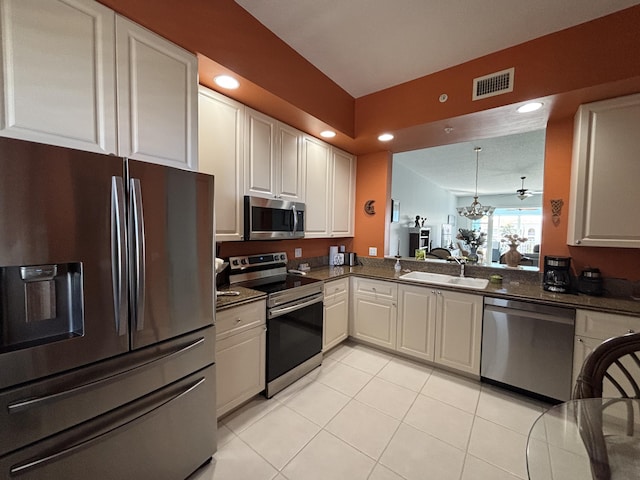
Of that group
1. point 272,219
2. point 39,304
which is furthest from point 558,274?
point 39,304

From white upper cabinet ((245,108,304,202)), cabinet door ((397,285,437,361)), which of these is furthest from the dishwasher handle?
white upper cabinet ((245,108,304,202))

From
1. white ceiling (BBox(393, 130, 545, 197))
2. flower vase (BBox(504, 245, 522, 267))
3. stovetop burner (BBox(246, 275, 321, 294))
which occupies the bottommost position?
stovetop burner (BBox(246, 275, 321, 294))

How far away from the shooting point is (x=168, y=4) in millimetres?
1414

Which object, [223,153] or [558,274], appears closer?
[223,153]

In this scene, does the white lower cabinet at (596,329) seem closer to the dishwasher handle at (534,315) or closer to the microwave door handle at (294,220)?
the dishwasher handle at (534,315)

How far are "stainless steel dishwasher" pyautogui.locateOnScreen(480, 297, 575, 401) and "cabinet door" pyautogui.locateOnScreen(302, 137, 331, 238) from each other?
1.79m

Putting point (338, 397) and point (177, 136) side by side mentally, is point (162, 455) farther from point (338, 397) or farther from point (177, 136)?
point (177, 136)

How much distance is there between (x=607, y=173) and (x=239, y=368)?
3.08 metres

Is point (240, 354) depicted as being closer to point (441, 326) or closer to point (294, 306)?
point (294, 306)

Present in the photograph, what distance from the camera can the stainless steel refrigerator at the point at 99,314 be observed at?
0.89 m

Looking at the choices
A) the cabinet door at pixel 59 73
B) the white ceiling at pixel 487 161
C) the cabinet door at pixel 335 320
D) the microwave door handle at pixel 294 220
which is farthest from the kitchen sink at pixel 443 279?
the cabinet door at pixel 59 73

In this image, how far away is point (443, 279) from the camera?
291 centimetres

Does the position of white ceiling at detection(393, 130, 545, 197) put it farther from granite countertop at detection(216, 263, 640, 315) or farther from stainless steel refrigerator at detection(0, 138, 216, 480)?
stainless steel refrigerator at detection(0, 138, 216, 480)

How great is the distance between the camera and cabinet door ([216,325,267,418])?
1750 millimetres
